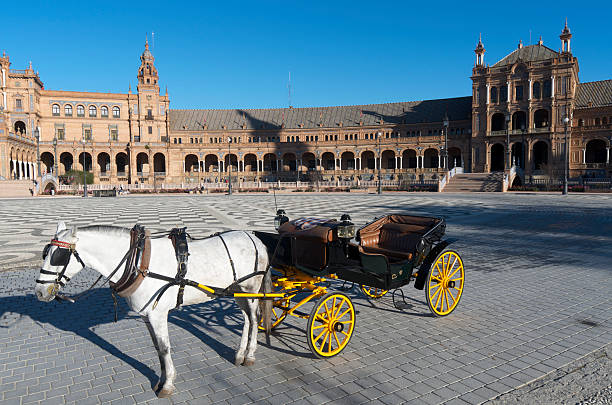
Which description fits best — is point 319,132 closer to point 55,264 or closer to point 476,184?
point 476,184

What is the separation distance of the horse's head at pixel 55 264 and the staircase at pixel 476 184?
47.3 metres

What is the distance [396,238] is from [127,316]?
4.61 meters

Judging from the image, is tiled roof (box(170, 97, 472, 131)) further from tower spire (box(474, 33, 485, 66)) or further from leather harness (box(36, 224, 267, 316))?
leather harness (box(36, 224, 267, 316))

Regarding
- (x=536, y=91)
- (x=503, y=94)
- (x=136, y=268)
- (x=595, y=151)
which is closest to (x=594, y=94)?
(x=595, y=151)

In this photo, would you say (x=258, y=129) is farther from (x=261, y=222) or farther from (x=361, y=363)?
(x=361, y=363)

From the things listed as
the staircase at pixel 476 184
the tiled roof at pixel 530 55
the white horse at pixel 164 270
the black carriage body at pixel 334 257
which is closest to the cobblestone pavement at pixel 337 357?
the white horse at pixel 164 270

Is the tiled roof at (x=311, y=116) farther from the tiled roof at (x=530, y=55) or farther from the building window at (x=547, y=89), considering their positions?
the building window at (x=547, y=89)

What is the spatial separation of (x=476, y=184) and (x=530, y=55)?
28.9m

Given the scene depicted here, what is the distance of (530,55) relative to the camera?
63344mm

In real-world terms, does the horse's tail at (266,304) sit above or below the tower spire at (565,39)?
below

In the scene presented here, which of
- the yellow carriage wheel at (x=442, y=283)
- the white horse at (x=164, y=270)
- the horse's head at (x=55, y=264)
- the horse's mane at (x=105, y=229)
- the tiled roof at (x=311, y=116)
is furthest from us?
the tiled roof at (x=311, y=116)

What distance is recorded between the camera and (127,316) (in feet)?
21.9

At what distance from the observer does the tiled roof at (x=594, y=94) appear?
6125 centimetres

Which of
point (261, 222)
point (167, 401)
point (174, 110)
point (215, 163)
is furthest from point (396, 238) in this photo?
point (174, 110)
